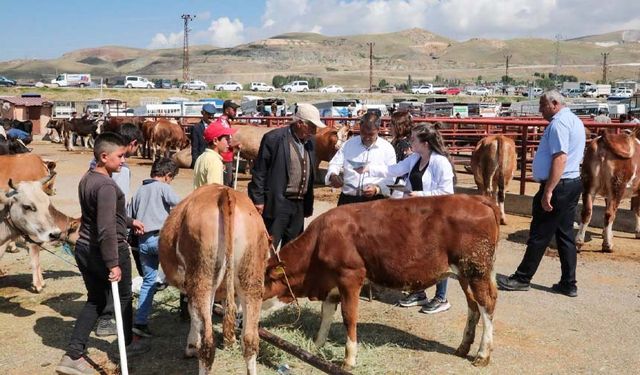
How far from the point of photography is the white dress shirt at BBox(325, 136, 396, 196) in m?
5.77

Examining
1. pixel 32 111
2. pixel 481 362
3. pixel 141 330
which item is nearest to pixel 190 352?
pixel 141 330

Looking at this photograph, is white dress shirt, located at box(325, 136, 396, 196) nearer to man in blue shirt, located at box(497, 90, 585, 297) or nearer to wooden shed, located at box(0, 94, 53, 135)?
man in blue shirt, located at box(497, 90, 585, 297)

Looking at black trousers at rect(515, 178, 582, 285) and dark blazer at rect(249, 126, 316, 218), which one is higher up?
dark blazer at rect(249, 126, 316, 218)

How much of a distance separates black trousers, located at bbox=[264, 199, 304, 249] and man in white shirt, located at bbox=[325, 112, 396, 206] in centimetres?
51

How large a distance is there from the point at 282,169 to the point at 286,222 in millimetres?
517

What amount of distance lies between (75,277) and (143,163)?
15068mm

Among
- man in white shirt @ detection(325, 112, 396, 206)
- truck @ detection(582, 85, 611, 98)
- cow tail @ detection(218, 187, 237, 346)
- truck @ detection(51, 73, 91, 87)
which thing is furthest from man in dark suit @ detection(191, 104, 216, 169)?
truck @ detection(582, 85, 611, 98)

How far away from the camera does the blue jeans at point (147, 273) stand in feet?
16.9

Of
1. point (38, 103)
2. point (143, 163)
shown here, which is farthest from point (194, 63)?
point (143, 163)

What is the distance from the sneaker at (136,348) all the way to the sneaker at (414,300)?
258cm

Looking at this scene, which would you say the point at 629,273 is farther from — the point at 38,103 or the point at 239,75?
the point at 239,75

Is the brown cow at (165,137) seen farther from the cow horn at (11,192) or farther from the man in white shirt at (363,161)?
the man in white shirt at (363,161)

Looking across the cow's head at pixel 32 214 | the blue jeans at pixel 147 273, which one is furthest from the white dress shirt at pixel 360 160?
the cow's head at pixel 32 214

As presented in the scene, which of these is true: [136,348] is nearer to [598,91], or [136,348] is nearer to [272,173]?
[272,173]
